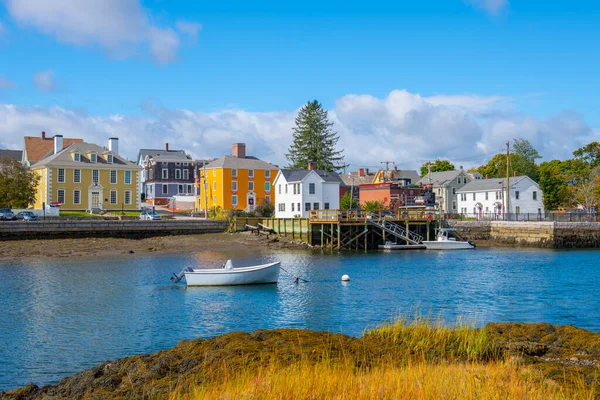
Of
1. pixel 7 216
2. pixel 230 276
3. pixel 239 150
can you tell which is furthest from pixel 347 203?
pixel 230 276

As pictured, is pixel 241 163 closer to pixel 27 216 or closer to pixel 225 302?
pixel 27 216

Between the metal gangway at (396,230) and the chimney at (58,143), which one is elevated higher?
the chimney at (58,143)

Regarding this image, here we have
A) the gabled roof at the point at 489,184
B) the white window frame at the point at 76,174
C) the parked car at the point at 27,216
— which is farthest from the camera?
the gabled roof at the point at 489,184

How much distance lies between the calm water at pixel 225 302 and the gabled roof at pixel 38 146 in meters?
47.4

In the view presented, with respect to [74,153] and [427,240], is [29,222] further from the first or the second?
[427,240]

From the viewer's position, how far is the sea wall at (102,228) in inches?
2280

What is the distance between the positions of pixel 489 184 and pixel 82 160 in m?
60.5

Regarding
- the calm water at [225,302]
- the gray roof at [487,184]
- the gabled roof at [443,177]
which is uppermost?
the gabled roof at [443,177]

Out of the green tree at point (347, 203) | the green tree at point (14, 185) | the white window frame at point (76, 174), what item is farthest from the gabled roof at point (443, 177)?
the green tree at point (14, 185)

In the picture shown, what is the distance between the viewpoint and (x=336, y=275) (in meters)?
39.7

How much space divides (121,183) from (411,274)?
51.2 m

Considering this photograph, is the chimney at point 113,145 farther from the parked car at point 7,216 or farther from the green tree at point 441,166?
the green tree at point 441,166

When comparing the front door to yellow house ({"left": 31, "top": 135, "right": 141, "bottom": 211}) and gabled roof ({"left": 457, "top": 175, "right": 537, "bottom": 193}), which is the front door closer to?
yellow house ({"left": 31, "top": 135, "right": 141, "bottom": 211})

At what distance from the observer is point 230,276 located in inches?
1355
